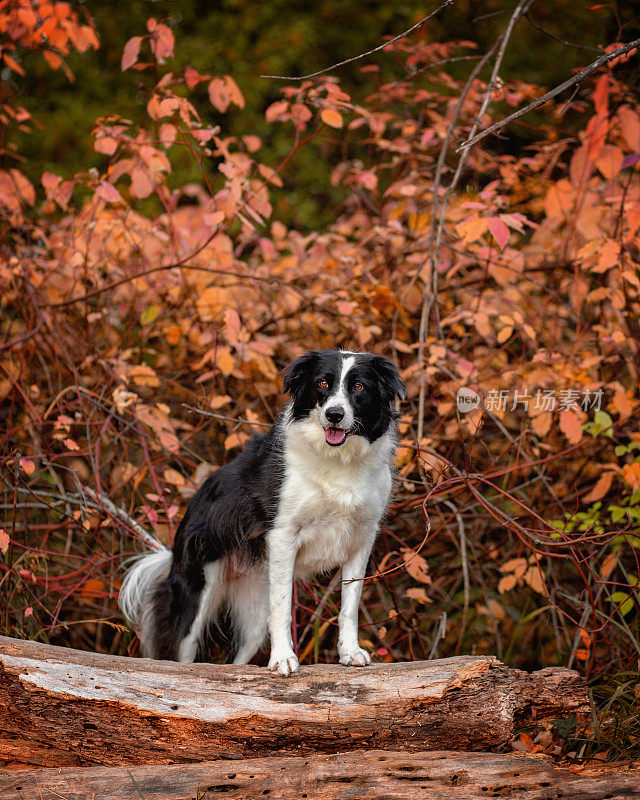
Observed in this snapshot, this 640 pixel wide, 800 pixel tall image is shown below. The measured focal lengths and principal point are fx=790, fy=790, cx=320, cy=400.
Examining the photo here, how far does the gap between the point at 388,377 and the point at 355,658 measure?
115cm

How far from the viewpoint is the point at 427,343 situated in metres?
4.58

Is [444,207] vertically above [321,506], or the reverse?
[444,207]

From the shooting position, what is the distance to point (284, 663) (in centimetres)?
302

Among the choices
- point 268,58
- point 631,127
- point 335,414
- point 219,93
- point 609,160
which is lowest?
point 335,414

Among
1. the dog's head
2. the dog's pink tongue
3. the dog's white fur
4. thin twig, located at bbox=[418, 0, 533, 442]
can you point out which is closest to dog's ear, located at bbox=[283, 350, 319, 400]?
the dog's head

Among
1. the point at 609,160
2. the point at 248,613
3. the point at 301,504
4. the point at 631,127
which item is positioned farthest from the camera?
the point at 609,160

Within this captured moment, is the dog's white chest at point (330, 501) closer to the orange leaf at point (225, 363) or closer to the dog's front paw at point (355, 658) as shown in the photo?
the dog's front paw at point (355, 658)

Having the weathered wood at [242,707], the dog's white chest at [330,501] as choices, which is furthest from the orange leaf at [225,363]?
the weathered wood at [242,707]

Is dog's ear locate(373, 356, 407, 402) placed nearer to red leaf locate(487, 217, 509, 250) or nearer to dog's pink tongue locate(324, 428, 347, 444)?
dog's pink tongue locate(324, 428, 347, 444)

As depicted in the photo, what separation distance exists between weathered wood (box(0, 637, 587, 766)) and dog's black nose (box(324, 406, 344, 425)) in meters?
0.96

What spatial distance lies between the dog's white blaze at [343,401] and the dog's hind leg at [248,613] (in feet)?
3.26

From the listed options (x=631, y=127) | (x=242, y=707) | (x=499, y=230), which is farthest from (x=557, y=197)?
(x=242, y=707)

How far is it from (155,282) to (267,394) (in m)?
1.10

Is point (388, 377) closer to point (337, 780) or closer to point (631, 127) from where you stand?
point (337, 780)
